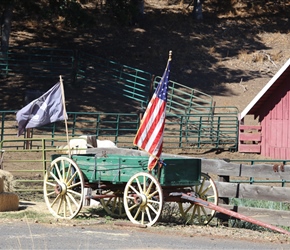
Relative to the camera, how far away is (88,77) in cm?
3919

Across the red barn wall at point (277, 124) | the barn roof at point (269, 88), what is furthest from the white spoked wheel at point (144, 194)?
the red barn wall at point (277, 124)

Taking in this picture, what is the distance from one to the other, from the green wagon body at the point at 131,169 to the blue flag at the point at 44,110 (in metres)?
1.22

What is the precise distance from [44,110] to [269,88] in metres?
14.6

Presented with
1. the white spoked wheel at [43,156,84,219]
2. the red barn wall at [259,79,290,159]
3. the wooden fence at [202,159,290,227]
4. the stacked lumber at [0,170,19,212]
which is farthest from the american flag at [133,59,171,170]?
the red barn wall at [259,79,290,159]

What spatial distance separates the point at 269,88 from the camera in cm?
2805

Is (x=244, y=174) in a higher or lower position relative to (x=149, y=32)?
lower

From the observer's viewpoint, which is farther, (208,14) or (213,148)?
(208,14)

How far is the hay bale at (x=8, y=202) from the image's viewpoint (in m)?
14.6

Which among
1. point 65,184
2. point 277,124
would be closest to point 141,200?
point 65,184

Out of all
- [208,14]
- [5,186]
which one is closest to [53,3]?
[208,14]

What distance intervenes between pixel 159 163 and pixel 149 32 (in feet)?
115

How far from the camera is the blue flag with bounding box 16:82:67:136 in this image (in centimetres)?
1498

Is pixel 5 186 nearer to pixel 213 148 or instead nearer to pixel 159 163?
pixel 159 163

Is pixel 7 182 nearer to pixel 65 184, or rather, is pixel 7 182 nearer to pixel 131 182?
pixel 65 184
